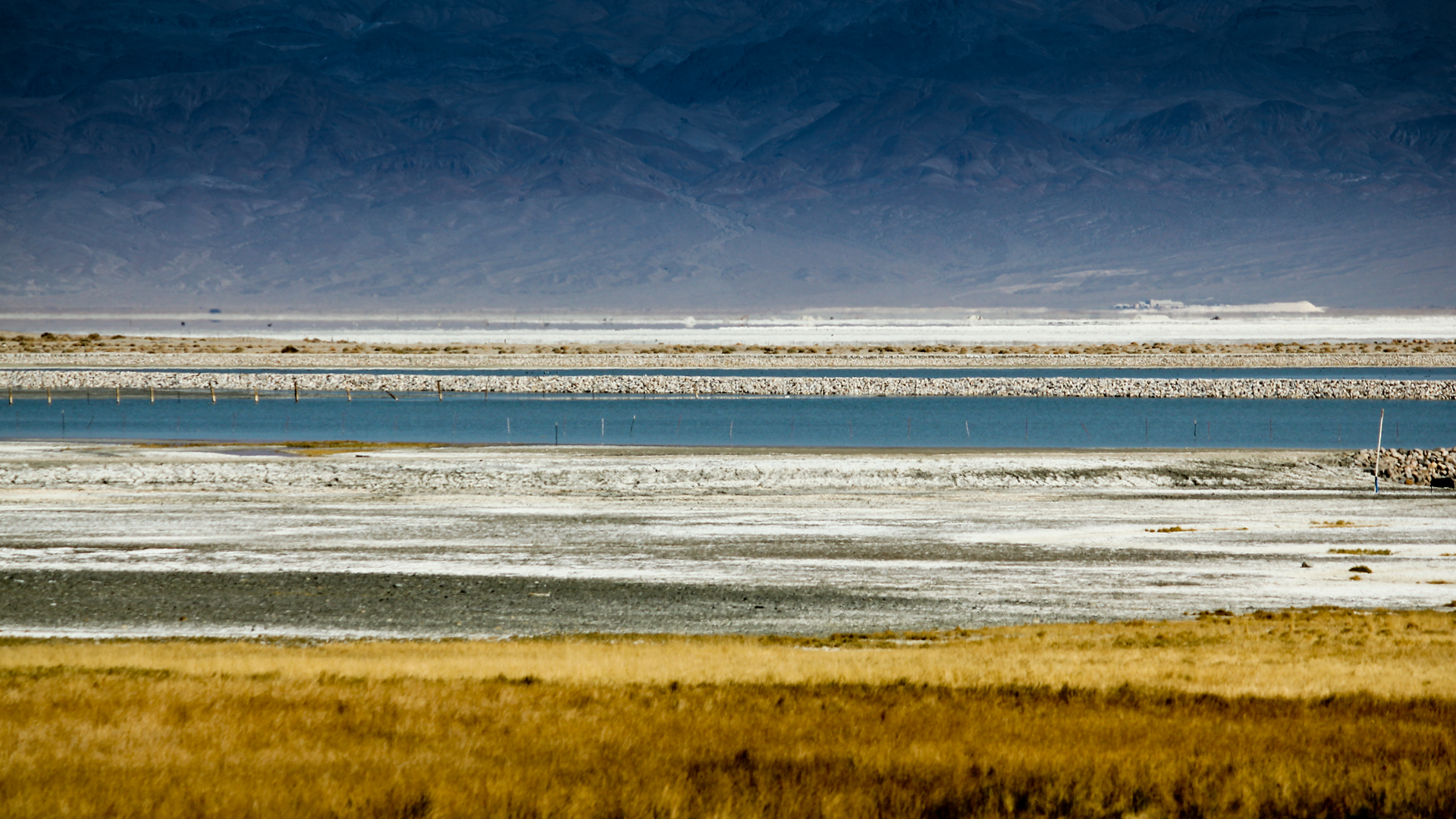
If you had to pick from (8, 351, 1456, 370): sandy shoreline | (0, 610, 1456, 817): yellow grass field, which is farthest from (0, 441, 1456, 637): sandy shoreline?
(8, 351, 1456, 370): sandy shoreline

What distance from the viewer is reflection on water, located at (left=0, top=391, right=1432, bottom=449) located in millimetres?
58750

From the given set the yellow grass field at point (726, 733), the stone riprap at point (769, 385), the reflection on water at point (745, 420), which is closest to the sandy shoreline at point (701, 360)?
the stone riprap at point (769, 385)

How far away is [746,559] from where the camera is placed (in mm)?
27922

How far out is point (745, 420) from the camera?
7019cm

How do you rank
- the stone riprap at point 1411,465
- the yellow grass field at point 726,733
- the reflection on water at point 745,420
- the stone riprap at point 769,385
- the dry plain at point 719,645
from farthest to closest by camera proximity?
the stone riprap at point 769,385, the reflection on water at point 745,420, the stone riprap at point 1411,465, the dry plain at point 719,645, the yellow grass field at point 726,733

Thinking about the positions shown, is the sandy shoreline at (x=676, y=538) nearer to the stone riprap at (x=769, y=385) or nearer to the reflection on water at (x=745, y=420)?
the reflection on water at (x=745, y=420)

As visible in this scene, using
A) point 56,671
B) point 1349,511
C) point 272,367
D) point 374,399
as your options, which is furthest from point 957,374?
point 56,671

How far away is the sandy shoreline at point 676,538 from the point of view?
72.7ft

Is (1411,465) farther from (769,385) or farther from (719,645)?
(769,385)

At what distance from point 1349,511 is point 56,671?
1205 inches

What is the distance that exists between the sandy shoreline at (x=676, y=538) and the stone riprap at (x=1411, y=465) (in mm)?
938

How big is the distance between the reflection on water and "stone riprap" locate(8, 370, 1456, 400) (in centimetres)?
319

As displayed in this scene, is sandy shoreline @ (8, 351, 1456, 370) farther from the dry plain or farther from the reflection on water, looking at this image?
the dry plain

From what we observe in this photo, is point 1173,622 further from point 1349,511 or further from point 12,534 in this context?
point 12,534
